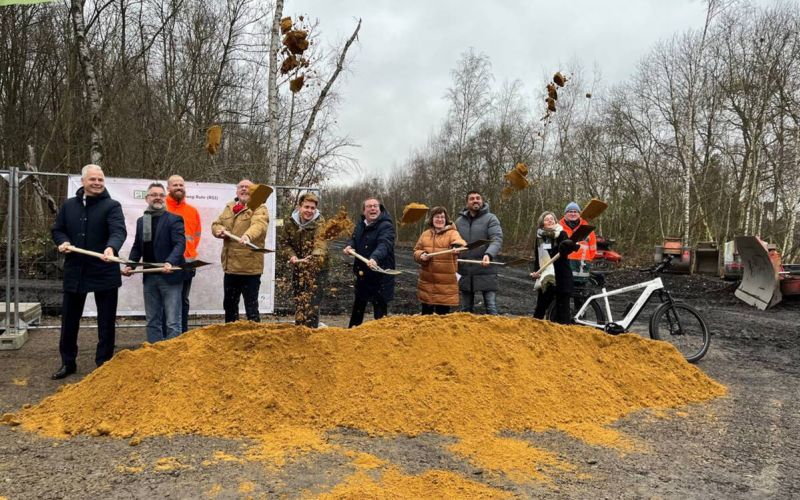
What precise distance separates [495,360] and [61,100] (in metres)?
15.6

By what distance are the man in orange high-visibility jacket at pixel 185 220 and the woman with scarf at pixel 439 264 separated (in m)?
2.47

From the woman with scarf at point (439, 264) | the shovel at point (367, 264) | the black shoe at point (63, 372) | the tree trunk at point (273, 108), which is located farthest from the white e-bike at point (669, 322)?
the tree trunk at point (273, 108)

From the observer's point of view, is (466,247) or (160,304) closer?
(160,304)

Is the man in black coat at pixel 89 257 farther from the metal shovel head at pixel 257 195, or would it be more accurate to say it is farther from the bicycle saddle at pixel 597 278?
the bicycle saddle at pixel 597 278

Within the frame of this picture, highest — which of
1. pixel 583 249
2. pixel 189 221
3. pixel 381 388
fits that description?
pixel 189 221

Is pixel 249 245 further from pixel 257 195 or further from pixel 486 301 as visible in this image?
pixel 486 301

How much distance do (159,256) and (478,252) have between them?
11.2 ft

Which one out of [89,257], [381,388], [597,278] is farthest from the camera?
[597,278]

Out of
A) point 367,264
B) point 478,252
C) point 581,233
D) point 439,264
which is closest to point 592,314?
point 581,233

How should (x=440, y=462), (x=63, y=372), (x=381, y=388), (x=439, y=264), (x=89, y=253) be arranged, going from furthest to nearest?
(x=439, y=264) < (x=63, y=372) < (x=89, y=253) < (x=381, y=388) < (x=440, y=462)

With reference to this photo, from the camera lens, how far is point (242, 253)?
18.0 ft

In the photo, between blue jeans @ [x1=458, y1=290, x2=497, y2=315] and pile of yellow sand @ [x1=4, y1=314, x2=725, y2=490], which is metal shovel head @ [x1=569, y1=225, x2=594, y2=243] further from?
pile of yellow sand @ [x1=4, y1=314, x2=725, y2=490]

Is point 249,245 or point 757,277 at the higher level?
point 249,245

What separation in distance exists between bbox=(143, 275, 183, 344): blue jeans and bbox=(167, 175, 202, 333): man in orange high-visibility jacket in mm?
255
